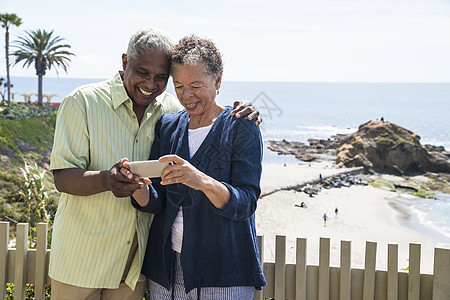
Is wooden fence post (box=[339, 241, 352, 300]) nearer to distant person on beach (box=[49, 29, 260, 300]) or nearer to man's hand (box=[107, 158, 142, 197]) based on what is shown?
distant person on beach (box=[49, 29, 260, 300])

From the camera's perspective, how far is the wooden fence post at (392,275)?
3256 millimetres

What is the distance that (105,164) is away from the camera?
271cm

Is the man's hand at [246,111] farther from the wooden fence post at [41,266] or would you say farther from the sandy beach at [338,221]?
the sandy beach at [338,221]

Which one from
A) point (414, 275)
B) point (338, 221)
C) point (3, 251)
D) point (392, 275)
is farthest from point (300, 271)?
point (338, 221)

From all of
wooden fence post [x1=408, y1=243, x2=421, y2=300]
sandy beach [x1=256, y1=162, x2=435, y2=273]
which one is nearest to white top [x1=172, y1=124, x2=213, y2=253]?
wooden fence post [x1=408, y1=243, x2=421, y2=300]

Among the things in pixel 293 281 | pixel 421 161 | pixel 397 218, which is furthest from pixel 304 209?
pixel 293 281

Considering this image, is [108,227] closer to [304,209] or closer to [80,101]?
[80,101]

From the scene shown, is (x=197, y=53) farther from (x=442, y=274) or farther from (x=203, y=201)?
(x=442, y=274)

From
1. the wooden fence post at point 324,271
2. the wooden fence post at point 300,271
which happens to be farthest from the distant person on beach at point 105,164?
the wooden fence post at point 324,271

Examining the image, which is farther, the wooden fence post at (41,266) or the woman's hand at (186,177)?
the wooden fence post at (41,266)

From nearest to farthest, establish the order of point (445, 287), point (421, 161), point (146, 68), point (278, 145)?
point (146, 68), point (445, 287), point (421, 161), point (278, 145)

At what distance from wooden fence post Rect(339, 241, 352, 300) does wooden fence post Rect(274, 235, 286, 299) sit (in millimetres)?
398

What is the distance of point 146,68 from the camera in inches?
104

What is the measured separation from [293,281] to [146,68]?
1859 mm
